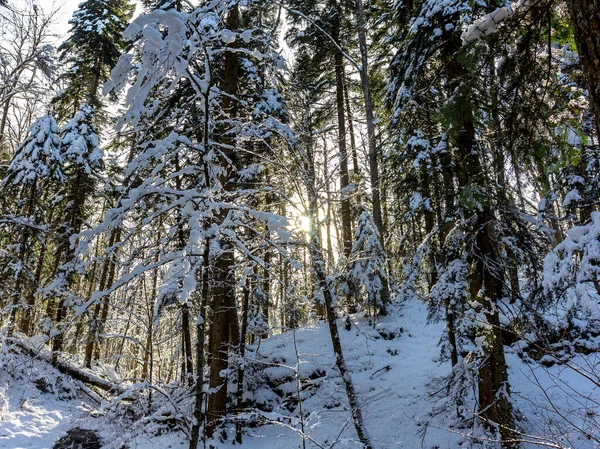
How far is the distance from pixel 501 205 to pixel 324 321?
9.55m

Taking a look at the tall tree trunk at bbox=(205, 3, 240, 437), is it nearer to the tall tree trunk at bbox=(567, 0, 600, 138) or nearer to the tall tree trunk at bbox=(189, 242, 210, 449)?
the tall tree trunk at bbox=(189, 242, 210, 449)

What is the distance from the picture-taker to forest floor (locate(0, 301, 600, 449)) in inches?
267

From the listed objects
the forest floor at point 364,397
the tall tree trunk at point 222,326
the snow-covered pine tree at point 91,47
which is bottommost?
the forest floor at point 364,397

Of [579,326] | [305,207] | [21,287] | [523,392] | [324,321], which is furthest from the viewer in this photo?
[324,321]

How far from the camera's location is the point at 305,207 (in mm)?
5059

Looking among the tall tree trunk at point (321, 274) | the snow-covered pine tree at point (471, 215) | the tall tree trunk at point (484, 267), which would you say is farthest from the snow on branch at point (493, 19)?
the tall tree trunk at point (321, 274)

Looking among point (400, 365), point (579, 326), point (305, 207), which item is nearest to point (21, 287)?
point (305, 207)

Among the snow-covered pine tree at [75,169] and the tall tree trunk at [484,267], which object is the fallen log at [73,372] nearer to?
the snow-covered pine tree at [75,169]

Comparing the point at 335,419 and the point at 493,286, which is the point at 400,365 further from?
the point at 493,286

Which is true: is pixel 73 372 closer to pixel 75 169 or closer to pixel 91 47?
pixel 75 169

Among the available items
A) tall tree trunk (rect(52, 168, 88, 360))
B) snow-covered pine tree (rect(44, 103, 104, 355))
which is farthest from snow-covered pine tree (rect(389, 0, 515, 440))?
tall tree trunk (rect(52, 168, 88, 360))

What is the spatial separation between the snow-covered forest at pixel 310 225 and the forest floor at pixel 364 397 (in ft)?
0.22

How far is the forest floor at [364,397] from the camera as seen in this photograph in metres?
6.77

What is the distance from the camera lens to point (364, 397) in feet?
28.2
